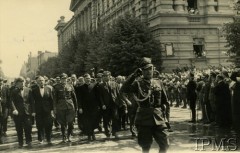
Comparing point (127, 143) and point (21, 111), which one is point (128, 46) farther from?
point (127, 143)

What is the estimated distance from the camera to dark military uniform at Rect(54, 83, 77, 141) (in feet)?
38.9

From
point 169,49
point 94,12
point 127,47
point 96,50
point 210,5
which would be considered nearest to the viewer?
point 127,47

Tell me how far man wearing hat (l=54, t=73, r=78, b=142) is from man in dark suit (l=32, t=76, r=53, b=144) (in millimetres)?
190

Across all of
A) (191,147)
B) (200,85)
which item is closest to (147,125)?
(191,147)

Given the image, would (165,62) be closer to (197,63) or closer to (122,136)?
A: (197,63)

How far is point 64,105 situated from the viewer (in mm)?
11867

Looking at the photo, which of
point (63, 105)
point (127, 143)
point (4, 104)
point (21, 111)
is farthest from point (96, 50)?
point (127, 143)

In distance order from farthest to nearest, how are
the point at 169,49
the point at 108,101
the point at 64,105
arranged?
the point at 169,49, the point at 108,101, the point at 64,105

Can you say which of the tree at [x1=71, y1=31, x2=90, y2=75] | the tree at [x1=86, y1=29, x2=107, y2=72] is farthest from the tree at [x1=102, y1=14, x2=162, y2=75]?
the tree at [x1=71, y1=31, x2=90, y2=75]

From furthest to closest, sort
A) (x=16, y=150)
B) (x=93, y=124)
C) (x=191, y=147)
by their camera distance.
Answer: (x=93, y=124)
(x=16, y=150)
(x=191, y=147)

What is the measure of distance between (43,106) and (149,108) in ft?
17.2

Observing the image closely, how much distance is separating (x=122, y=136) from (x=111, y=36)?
17.1m

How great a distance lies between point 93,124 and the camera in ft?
40.4

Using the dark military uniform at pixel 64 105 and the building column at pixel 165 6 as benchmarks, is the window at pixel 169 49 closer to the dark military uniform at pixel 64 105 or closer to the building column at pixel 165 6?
the building column at pixel 165 6
